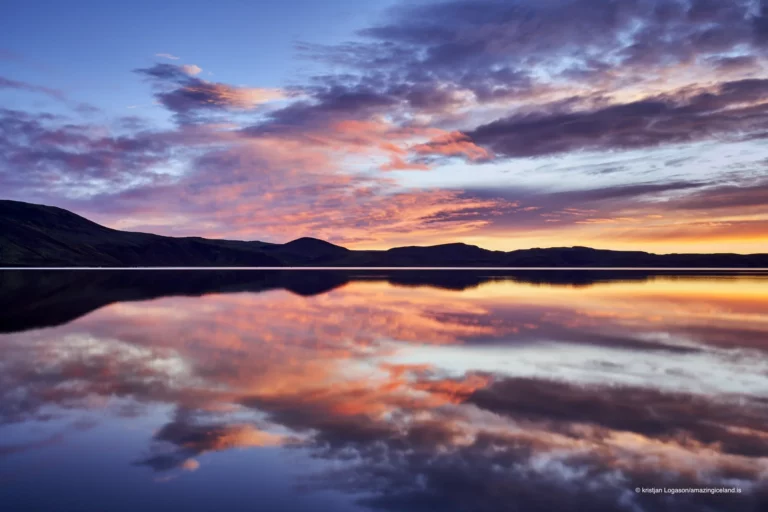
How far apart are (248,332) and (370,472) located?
17.6 meters

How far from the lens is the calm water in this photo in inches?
334

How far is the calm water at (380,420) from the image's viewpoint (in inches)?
334

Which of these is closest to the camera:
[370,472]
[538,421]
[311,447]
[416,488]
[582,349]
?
[416,488]

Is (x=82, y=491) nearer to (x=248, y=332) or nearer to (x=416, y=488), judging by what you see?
(x=416, y=488)

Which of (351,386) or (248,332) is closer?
(351,386)

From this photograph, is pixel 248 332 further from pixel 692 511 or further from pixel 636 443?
pixel 692 511

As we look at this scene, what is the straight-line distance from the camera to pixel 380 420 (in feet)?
39.4

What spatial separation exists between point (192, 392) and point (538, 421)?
30.3ft

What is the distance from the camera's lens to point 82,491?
8.43 m

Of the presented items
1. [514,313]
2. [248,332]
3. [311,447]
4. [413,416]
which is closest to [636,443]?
[413,416]

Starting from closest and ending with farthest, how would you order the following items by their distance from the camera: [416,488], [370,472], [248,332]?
1. [416,488]
2. [370,472]
3. [248,332]

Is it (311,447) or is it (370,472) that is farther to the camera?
(311,447)

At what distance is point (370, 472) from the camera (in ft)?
30.4

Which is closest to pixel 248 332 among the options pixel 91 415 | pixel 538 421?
pixel 91 415
